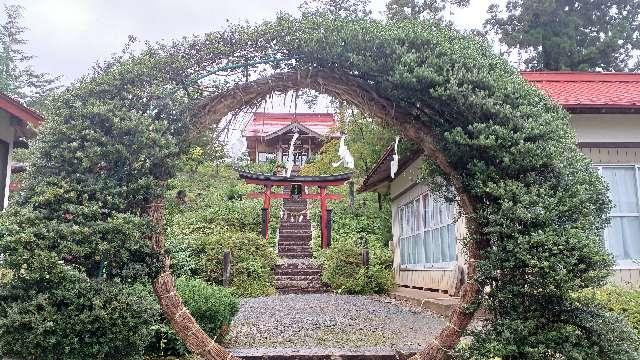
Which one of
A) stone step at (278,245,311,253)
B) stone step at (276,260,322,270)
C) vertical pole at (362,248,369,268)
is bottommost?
stone step at (276,260,322,270)

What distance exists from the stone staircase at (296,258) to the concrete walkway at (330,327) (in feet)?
8.97

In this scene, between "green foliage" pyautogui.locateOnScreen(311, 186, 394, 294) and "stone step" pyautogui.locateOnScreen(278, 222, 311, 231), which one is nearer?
"green foliage" pyautogui.locateOnScreen(311, 186, 394, 294)

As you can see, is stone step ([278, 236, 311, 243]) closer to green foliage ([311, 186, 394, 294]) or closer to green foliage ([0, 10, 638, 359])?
green foliage ([311, 186, 394, 294])

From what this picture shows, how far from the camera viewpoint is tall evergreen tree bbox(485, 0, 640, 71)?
20.0 m

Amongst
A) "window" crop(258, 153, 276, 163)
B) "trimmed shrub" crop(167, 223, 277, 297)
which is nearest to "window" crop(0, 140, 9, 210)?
"trimmed shrub" crop(167, 223, 277, 297)

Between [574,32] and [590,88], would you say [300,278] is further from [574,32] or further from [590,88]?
[574,32]

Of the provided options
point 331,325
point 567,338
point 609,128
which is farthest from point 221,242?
point 567,338

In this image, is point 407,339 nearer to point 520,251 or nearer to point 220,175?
point 520,251

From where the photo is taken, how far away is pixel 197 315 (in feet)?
17.9

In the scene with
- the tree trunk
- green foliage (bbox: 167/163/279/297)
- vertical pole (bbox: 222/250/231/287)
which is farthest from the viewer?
green foliage (bbox: 167/163/279/297)

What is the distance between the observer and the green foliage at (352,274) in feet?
45.0

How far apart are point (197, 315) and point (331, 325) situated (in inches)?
112

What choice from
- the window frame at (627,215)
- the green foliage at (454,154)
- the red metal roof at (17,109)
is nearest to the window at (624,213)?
the window frame at (627,215)

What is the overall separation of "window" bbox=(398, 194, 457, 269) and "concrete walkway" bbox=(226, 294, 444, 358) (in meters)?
1.10
